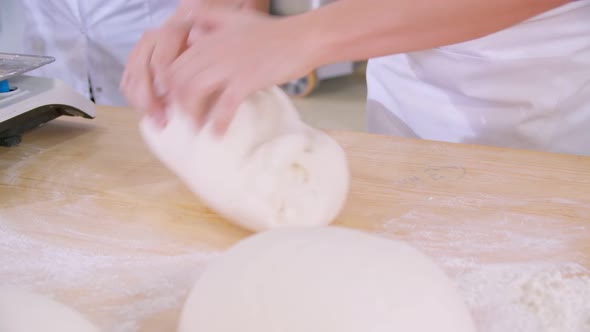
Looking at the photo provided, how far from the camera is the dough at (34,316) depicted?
0.66 metres

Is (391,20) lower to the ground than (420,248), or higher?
higher

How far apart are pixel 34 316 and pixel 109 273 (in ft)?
0.87

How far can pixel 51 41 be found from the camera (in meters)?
2.07

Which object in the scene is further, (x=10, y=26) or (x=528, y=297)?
(x=10, y=26)

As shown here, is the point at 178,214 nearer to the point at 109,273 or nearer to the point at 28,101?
the point at 109,273

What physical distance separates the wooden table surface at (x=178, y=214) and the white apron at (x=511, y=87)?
145 mm

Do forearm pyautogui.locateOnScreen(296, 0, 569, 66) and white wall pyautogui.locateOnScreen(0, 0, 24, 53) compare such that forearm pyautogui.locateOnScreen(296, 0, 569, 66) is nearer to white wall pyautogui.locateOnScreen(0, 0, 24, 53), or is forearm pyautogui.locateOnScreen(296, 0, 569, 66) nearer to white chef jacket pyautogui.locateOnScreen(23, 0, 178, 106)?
white chef jacket pyautogui.locateOnScreen(23, 0, 178, 106)

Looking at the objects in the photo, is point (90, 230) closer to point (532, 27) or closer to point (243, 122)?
point (243, 122)

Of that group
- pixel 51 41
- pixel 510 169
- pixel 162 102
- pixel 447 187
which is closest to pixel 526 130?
pixel 510 169

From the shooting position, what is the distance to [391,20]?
3.25ft

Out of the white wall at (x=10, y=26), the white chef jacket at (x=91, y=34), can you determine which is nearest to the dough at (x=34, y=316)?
the white chef jacket at (x=91, y=34)

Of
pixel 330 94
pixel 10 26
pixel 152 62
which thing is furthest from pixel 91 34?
pixel 330 94

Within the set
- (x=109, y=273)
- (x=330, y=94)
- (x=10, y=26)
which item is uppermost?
(x=109, y=273)

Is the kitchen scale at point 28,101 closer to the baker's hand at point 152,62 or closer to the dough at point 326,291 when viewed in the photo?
the baker's hand at point 152,62
